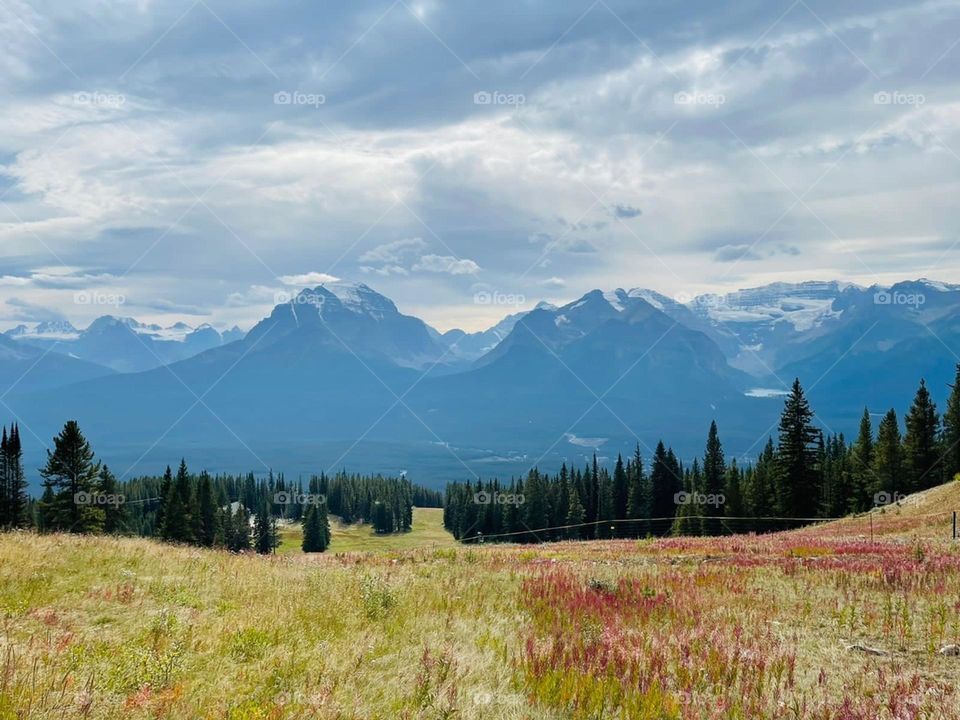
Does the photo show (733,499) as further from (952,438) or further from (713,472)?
(952,438)

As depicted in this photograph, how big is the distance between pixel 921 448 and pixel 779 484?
2312 centimetres

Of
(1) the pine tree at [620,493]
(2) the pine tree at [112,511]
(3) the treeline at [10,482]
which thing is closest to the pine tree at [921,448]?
(1) the pine tree at [620,493]

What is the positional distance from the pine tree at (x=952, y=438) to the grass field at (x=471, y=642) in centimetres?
7238

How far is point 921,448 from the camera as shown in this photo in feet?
248

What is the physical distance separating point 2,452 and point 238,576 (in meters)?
76.7

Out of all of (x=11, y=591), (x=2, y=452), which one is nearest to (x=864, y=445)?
(x=11, y=591)

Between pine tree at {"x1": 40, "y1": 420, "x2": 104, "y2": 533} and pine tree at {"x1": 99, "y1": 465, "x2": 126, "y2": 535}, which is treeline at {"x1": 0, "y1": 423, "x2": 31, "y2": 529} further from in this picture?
pine tree at {"x1": 40, "y1": 420, "x2": 104, "y2": 533}

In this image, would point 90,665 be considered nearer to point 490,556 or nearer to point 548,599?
point 548,599

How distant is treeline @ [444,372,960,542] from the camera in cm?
6581

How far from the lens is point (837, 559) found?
1808cm

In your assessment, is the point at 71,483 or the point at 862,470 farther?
the point at 862,470

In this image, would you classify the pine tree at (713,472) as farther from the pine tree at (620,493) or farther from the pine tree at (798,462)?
the pine tree at (620,493)

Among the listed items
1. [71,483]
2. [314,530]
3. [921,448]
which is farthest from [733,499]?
[314,530]

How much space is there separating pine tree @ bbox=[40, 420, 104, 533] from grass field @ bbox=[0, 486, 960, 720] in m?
54.4
